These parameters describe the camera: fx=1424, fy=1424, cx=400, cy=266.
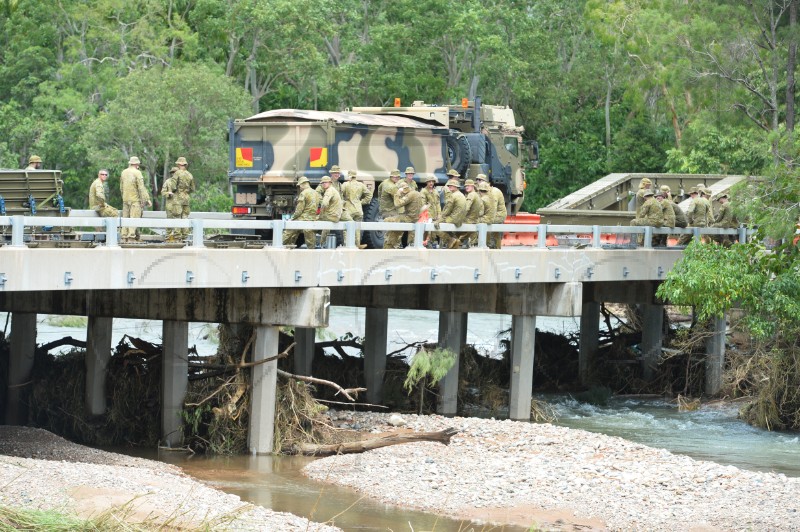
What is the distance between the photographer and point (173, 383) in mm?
21047

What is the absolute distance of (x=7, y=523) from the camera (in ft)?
41.1

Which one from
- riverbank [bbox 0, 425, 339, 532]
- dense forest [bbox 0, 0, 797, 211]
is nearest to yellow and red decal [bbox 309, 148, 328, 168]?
riverbank [bbox 0, 425, 339, 532]

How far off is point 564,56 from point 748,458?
39.5 metres

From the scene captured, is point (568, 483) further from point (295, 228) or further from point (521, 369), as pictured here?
point (521, 369)

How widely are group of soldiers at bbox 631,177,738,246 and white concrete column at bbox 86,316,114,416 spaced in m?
11.0

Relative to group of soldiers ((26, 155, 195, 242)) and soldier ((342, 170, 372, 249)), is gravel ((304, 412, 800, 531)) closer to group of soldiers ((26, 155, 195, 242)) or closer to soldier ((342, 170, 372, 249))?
soldier ((342, 170, 372, 249))

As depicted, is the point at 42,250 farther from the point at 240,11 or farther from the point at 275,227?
the point at 240,11

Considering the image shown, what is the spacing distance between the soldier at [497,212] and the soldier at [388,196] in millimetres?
1707

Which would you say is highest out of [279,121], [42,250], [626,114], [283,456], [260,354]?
[626,114]

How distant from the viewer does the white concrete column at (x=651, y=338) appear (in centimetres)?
3120

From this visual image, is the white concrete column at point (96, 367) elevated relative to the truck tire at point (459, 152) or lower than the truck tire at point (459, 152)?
lower

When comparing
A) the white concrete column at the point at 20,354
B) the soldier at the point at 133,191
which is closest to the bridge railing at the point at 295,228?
the soldier at the point at 133,191

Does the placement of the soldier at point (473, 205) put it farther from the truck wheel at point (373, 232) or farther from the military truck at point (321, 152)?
the military truck at point (321, 152)

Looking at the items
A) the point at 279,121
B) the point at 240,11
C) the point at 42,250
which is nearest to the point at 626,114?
the point at 240,11
